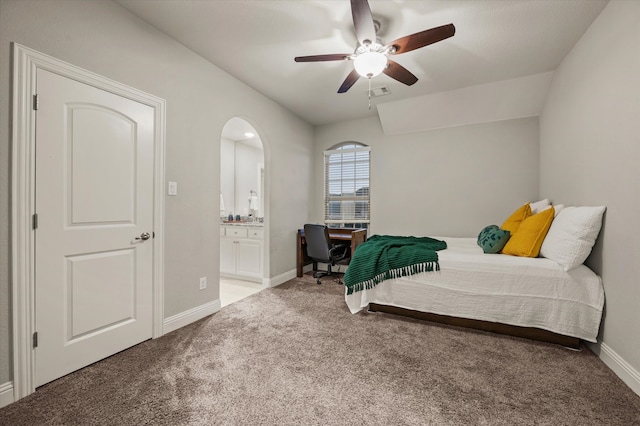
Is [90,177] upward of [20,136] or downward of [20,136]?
downward

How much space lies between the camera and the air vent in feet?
11.3

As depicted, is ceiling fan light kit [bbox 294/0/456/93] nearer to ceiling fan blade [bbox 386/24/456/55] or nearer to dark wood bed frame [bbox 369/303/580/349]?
ceiling fan blade [bbox 386/24/456/55]

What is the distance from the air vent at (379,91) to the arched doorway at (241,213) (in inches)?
66.9

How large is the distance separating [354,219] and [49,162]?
379cm

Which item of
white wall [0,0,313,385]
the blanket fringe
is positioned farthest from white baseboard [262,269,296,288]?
the blanket fringe

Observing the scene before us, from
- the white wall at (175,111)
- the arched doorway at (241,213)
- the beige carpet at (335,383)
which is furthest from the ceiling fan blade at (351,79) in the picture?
the beige carpet at (335,383)

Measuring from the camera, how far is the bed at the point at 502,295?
6.82ft

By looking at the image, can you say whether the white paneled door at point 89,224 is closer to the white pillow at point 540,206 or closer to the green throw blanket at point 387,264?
the green throw blanket at point 387,264

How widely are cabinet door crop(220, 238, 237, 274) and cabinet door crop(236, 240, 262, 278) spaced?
3.5 inches

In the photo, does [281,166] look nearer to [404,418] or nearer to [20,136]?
[20,136]

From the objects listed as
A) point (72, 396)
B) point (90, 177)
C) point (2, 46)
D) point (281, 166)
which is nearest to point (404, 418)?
point (72, 396)

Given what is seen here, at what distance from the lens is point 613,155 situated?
6.22 ft

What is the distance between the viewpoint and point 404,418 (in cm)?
142

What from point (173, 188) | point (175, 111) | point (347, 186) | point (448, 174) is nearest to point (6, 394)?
point (173, 188)
